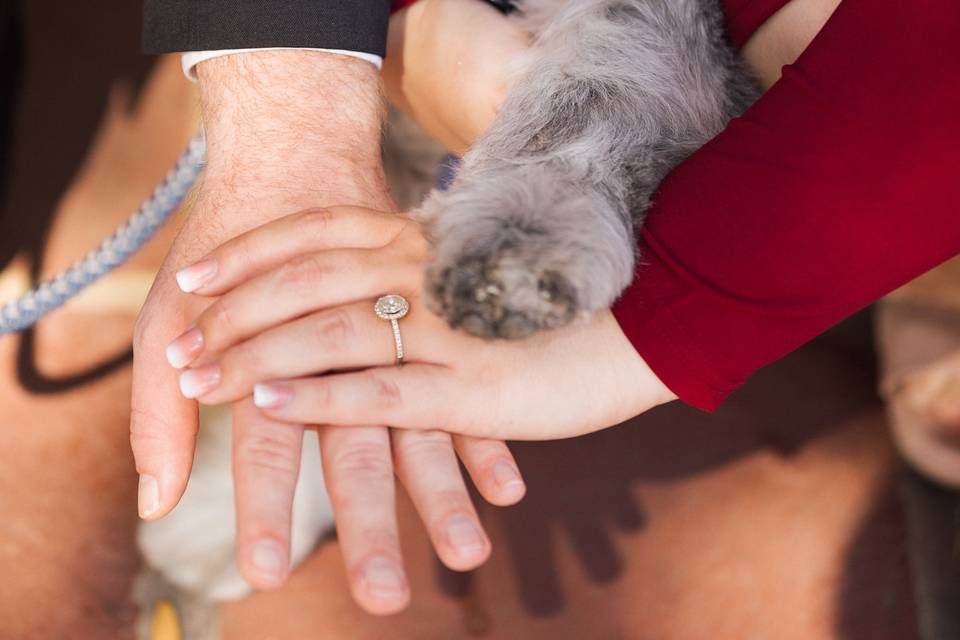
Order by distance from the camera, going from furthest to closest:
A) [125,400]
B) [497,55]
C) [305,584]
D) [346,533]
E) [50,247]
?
[50,247]
[125,400]
[305,584]
[497,55]
[346,533]

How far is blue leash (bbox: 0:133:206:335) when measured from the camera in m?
1.05

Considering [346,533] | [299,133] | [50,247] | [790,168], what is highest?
[790,168]

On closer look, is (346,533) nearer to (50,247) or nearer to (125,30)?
(50,247)

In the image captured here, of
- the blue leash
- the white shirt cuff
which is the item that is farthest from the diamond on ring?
the blue leash

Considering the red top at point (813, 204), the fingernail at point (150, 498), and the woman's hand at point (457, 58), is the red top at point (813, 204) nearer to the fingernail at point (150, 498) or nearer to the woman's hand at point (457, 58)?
the woman's hand at point (457, 58)

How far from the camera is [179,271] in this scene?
756 millimetres

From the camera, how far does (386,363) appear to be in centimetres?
70

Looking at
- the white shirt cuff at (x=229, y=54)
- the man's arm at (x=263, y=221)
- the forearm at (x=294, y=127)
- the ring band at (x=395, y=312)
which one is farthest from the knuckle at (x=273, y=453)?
the white shirt cuff at (x=229, y=54)

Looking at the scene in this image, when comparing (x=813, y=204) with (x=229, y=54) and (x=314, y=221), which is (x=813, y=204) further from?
(x=229, y=54)

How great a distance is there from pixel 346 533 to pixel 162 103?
55.5 inches

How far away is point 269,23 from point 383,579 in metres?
0.57

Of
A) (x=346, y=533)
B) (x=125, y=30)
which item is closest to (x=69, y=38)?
(x=125, y=30)

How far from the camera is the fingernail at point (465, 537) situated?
607 millimetres

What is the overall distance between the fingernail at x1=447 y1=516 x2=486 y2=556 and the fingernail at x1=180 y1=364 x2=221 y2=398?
23 cm
